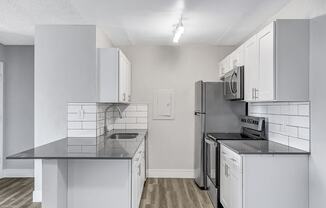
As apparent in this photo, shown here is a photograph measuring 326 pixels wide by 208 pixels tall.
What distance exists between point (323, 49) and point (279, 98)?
55 centimetres

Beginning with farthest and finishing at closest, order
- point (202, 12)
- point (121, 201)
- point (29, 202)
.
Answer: point (29, 202) → point (202, 12) → point (121, 201)

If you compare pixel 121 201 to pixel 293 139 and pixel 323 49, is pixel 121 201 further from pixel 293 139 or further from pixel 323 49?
pixel 323 49

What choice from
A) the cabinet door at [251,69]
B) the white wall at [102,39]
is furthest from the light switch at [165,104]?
the cabinet door at [251,69]

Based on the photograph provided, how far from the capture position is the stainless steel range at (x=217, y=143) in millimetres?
3754

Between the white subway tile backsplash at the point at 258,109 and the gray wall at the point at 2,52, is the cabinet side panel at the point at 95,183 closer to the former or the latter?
the white subway tile backsplash at the point at 258,109

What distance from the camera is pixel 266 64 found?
295cm

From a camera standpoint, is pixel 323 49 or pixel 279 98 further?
pixel 279 98

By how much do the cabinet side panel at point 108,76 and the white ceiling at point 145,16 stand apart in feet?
1.51

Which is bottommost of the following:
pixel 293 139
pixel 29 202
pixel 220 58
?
pixel 29 202

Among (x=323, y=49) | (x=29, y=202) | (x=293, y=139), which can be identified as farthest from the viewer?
(x=29, y=202)

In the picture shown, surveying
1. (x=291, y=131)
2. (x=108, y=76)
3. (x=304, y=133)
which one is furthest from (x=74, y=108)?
(x=304, y=133)

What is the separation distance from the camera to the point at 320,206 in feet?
8.39

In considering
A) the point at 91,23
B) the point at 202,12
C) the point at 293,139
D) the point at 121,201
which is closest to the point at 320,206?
the point at 293,139

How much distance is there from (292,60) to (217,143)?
4.65 feet
